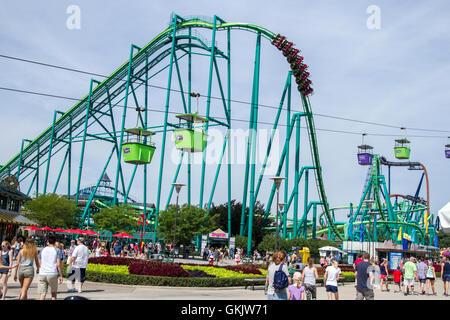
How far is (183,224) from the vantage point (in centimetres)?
3638

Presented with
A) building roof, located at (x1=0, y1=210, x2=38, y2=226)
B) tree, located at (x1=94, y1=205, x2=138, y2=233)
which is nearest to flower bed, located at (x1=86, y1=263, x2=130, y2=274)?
building roof, located at (x1=0, y1=210, x2=38, y2=226)

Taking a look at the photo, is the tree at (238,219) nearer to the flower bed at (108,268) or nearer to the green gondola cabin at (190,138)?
the green gondola cabin at (190,138)

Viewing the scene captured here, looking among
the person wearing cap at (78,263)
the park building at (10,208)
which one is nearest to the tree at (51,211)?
the park building at (10,208)

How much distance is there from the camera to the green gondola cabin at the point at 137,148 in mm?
35719

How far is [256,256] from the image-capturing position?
39688 mm

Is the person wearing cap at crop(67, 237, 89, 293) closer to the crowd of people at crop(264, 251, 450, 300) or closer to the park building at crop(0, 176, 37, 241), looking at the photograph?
the crowd of people at crop(264, 251, 450, 300)

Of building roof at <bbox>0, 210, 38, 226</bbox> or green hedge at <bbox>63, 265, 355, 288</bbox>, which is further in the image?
building roof at <bbox>0, 210, 38, 226</bbox>

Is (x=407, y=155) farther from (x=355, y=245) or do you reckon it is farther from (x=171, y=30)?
(x=171, y=30)

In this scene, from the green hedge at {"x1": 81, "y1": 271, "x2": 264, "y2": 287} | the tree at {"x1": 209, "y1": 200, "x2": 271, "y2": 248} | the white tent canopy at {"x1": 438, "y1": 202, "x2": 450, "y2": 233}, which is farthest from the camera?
the tree at {"x1": 209, "y1": 200, "x2": 271, "y2": 248}

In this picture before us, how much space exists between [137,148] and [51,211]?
54.0 feet

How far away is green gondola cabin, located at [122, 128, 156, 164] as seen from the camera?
A: 35.7 metres

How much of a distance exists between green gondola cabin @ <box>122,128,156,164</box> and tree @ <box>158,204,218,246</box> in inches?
183

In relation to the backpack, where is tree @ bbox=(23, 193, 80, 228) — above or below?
above

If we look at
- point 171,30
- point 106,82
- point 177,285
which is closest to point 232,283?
point 177,285
